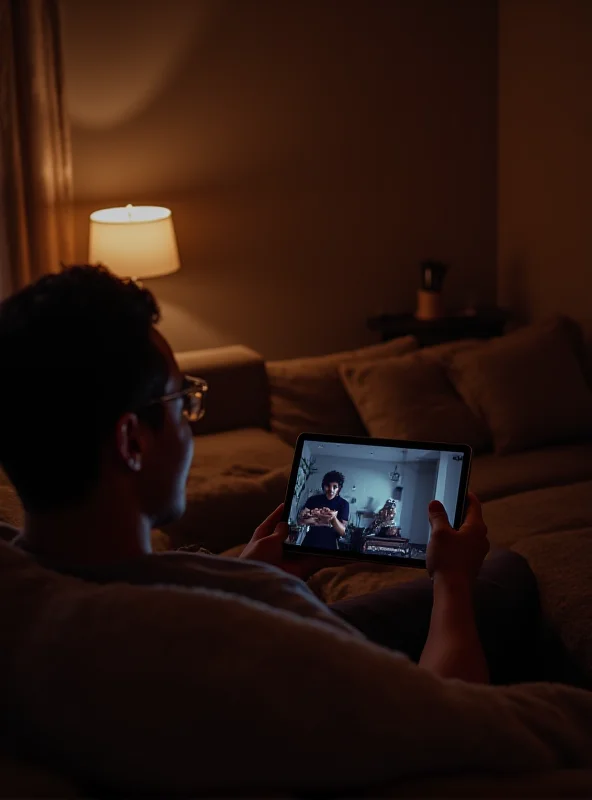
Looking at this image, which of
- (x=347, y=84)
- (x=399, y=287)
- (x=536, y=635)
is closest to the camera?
(x=536, y=635)

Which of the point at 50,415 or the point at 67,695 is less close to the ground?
the point at 50,415

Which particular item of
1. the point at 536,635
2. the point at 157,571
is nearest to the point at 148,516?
the point at 157,571

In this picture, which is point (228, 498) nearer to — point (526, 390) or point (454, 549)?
point (526, 390)

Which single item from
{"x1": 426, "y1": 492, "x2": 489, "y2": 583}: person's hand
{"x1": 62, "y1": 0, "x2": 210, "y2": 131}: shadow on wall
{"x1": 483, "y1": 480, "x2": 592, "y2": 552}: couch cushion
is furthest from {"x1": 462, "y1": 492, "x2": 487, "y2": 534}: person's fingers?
{"x1": 62, "y1": 0, "x2": 210, "y2": 131}: shadow on wall

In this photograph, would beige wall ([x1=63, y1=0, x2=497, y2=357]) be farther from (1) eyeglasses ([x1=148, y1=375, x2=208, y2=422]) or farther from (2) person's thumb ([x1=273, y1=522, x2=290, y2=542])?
(1) eyeglasses ([x1=148, y1=375, x2=208, y2=422])

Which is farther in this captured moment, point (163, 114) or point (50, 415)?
point (163, 114)

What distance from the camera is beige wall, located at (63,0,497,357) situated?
156 inches

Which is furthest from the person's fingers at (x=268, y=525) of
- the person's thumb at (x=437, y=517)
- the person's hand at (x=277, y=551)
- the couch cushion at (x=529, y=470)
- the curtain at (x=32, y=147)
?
the curtain at (x=32, y=147)

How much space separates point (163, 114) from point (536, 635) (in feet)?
9.47

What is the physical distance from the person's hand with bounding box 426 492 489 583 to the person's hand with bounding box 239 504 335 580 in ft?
0.86

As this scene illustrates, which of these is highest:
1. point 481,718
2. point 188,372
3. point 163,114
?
point 163,114

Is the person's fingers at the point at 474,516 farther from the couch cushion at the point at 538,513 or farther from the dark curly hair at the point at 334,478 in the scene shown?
the couch cushion at the point at 538,513

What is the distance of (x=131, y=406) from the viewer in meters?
0.98

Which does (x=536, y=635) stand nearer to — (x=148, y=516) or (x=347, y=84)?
(x=148, y=516)
